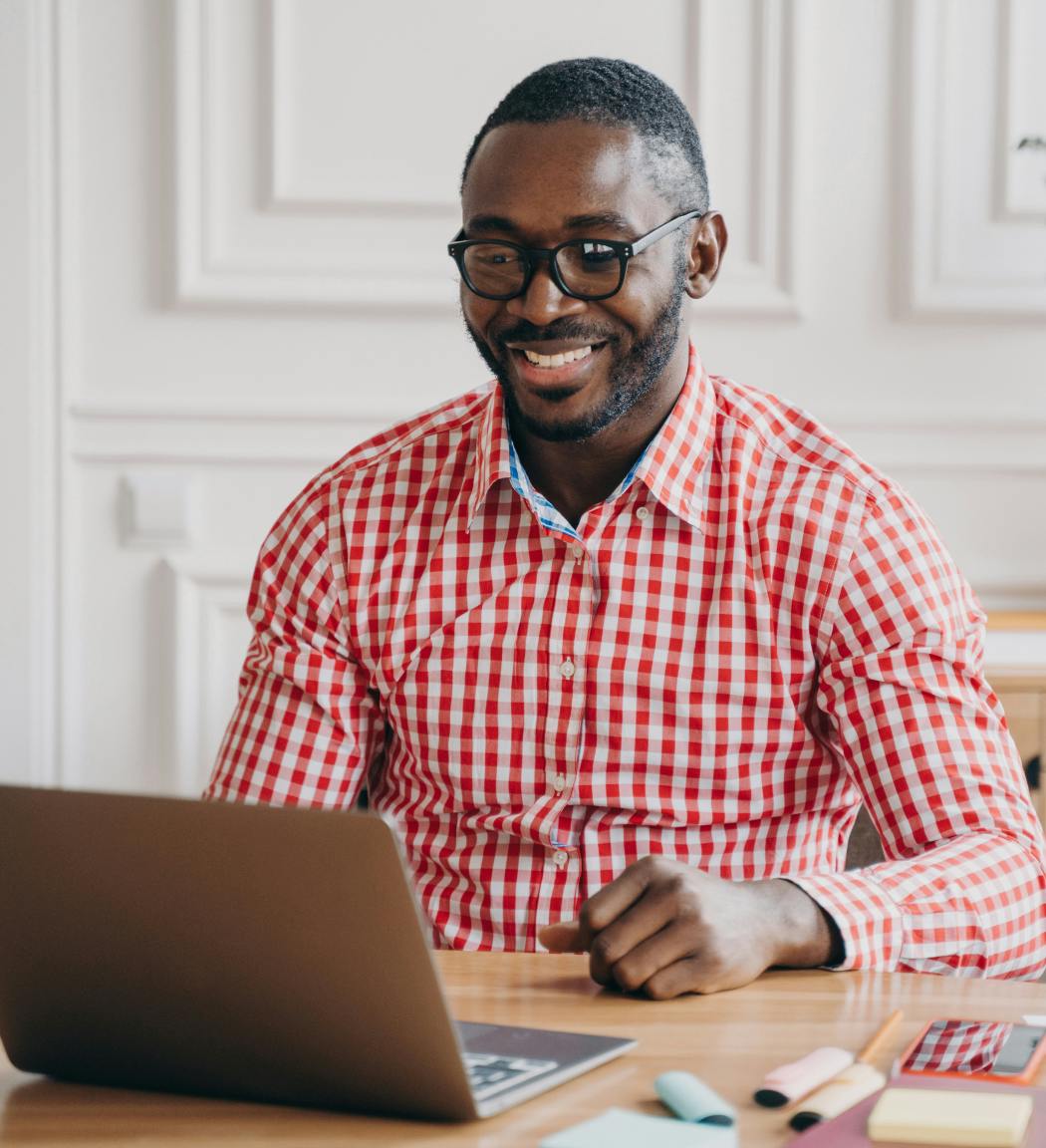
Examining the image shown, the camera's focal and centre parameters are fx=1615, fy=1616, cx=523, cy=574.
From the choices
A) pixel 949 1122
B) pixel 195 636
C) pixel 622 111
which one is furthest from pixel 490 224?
pixel 195 636

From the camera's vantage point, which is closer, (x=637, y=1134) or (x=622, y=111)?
(x=637, y=1134)

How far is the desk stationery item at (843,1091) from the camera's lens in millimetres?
753

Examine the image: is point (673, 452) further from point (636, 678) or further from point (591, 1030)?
point (591, 1030)

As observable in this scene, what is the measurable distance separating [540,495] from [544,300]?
18 centimetres

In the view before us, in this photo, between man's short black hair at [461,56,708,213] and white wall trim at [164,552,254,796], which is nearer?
man's short black hair at [461,56,708,213]

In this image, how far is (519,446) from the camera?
1.49m

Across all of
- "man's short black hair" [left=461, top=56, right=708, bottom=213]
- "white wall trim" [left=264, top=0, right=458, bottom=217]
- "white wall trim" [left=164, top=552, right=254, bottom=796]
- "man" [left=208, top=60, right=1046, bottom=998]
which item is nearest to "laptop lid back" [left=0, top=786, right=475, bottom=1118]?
"man" [left=208, top=60, right=1046, bottom=998]

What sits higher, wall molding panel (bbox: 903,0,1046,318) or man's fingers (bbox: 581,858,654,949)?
wall molding panel (bbox: 903,0,1046,318)

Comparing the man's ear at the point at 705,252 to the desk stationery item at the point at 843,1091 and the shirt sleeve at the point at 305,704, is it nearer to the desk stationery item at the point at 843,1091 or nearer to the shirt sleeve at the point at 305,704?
the shirt sleeve at the point at 305,704

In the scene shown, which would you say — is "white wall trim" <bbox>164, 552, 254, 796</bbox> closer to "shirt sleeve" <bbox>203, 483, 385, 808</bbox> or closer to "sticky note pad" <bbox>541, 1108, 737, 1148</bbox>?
"shirt sleeve" <bbox>203, 483, 385, 808</bbox>

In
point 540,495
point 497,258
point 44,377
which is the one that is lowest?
point 540,495

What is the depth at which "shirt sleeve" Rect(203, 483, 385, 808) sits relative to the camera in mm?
1450

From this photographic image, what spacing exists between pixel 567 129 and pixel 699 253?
0.19m

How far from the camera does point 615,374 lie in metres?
1.44
